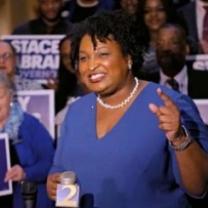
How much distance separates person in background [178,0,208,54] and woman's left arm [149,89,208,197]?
Answer: 246 cm

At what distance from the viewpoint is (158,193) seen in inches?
73.3

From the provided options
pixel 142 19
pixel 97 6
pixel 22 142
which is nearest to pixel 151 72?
pixel 142 19

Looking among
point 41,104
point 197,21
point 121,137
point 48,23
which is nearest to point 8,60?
point 41,104

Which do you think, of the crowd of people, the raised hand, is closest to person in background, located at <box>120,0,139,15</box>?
the crowd of people

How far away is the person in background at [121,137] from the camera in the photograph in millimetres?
1846

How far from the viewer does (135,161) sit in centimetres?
185

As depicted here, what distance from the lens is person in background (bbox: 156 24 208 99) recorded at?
3.92 m

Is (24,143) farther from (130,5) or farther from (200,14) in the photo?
(200,14)

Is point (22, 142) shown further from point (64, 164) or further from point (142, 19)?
point (142, 19)

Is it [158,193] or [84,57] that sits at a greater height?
[84,57]

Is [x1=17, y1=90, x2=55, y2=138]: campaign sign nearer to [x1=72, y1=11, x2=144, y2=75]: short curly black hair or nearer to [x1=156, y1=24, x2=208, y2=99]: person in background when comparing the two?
[x1=156, y1=24, x2=208, y2=99]: person in background

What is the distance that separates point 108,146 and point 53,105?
1.97m

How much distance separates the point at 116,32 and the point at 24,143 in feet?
4.12

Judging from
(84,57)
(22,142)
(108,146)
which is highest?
(84,57)
